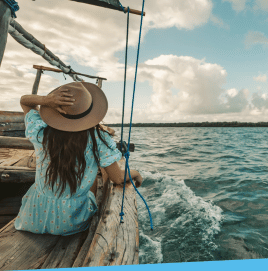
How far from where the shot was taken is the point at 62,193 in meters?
1.65

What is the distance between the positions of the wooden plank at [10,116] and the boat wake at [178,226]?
5.06 m

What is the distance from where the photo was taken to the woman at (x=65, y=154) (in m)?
1.47

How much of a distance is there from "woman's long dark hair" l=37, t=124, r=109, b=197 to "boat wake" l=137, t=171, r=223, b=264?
2125mm

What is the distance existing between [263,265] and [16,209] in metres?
3.45

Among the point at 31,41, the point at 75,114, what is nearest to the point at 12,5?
the point at 75,114

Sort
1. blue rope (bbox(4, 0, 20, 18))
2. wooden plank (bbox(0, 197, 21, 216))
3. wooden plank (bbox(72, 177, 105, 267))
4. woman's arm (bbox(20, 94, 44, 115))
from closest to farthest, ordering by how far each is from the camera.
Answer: wooden plank (bbox(72, 177, 105, 267)) → blue rope (bbox(4, 0, 20, 18)) → woman's arm (bbox(20, 94, 44, 115)) → wooden plank (bbox(0, 197, 21, 216))

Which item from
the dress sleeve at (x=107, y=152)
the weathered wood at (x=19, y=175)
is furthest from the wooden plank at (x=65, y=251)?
the weathered wood at (x=19, y=175)

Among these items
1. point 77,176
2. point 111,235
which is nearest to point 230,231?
point 111,235

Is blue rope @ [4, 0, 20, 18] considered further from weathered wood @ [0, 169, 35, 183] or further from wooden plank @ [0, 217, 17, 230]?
wooden plank @ [0, 217, 17, 230]

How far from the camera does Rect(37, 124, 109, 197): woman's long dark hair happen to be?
150 centimetres

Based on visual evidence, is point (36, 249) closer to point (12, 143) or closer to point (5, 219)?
point (5, 219)

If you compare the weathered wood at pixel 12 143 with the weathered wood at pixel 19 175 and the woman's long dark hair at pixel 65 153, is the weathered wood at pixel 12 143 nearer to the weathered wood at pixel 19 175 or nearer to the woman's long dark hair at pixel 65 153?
the weathered wood at pixel 19 175

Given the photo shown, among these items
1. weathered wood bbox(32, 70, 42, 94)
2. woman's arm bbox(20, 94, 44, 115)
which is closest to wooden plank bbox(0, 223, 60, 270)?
woman's arm bbox(20, 94, 44, 115)

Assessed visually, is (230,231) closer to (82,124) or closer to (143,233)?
(143,233)
